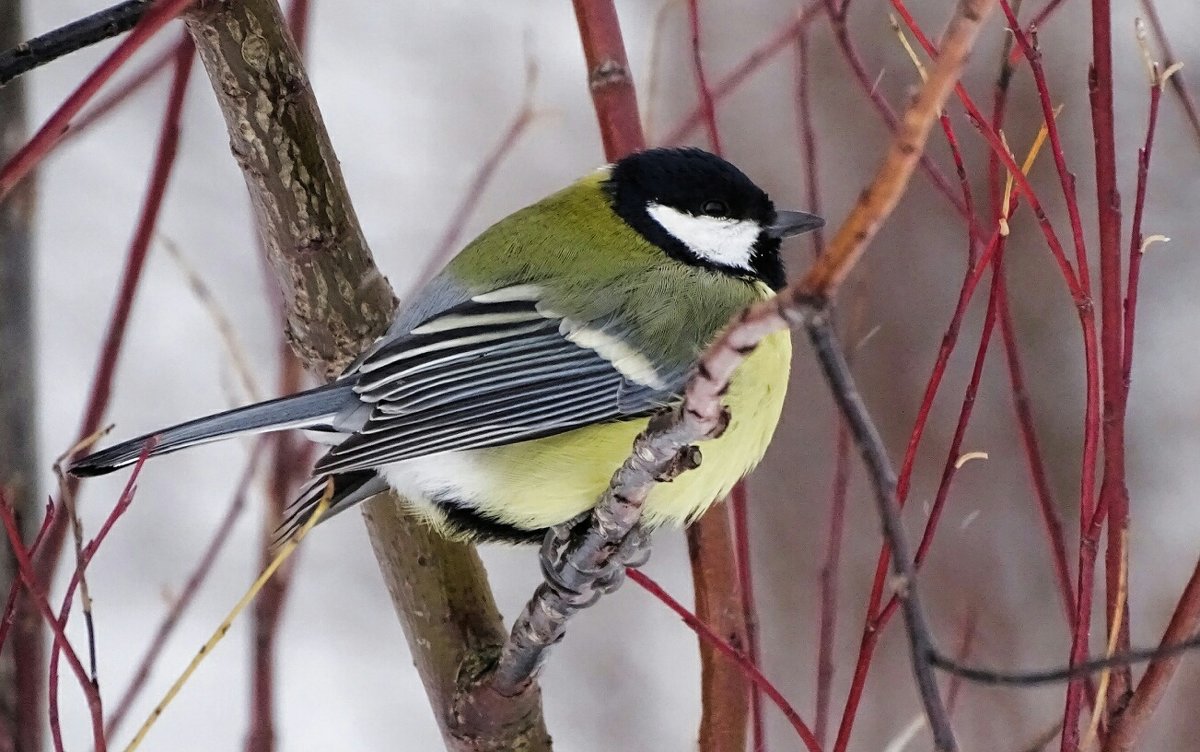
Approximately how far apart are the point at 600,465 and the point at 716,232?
38 cm

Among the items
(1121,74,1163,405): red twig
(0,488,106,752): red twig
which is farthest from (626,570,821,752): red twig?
(0,488,106,752): red twig

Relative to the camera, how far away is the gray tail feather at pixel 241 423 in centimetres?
96

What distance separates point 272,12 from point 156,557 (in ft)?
8.02

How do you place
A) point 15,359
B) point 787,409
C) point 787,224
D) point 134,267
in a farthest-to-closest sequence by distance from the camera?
point 787,409 < point 787,224 < point 15,359 < point 134,267

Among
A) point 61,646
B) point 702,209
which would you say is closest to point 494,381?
point 702,209

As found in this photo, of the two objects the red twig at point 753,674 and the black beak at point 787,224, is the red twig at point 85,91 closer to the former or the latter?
the red twig at point 753,674

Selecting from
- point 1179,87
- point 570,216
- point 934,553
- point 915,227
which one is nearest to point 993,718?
point 934,553

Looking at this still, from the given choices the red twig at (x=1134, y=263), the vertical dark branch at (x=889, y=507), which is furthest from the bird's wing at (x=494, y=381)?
the vertical dark branch at (x=889, y=507)

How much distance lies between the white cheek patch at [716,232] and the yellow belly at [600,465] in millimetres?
222

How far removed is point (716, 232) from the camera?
1.39m

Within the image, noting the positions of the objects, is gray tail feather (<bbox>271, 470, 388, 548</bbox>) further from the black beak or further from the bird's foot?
the black beak

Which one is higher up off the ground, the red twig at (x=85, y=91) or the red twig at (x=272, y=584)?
the red twig at (x=85, y=91)

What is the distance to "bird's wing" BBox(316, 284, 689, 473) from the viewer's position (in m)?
1.13

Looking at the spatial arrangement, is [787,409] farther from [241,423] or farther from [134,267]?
[134,267]
